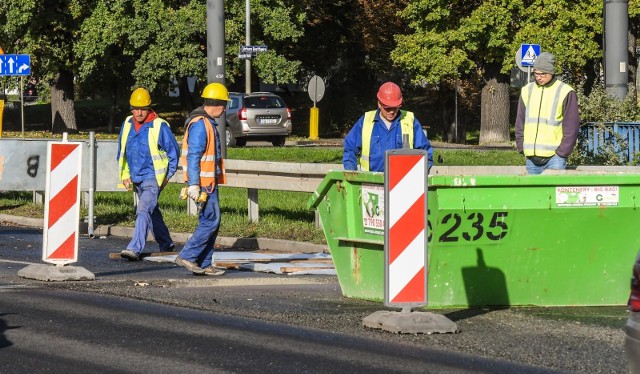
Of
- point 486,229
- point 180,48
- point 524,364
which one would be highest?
point 180,48

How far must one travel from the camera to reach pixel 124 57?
50594 mm

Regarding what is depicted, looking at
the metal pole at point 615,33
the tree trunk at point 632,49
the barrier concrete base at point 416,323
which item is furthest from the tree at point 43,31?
the barrier concrete base at point 416,323

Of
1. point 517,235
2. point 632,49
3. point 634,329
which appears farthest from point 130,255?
point 632,49

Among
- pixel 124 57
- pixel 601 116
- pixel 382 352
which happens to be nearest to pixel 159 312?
pixel 382 352

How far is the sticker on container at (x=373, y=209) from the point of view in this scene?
10039 millimetres

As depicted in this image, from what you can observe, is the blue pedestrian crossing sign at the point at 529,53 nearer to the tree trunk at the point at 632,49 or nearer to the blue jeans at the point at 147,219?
the blue jeans at the point at 147,219

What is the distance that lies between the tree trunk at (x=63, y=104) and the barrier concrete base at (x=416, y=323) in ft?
141

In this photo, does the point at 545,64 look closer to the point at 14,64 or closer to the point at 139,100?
the point at 139,100

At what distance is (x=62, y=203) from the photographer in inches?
479

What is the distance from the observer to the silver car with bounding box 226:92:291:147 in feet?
130

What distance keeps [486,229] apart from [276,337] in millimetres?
1952

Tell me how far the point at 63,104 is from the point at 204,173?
40262mm

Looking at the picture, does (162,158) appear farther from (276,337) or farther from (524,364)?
(524,364)

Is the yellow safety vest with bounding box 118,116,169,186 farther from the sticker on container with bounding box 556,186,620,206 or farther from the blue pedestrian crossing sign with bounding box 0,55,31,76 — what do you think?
the blue pedestrian crossing sign with bounding box 0,55,31,76
